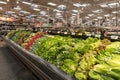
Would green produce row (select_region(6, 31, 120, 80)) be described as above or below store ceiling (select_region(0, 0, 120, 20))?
below

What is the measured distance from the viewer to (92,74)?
1.72m

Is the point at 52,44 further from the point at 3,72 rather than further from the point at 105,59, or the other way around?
the point at 3,72

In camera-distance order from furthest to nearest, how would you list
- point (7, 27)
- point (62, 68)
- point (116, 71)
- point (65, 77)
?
point (7, 27)
point (62, 68)
point (65, 77)
point (116, 71)

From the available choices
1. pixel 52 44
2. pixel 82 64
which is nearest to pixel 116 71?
pixel 82 64

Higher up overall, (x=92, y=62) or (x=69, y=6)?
(x=69, y=6)

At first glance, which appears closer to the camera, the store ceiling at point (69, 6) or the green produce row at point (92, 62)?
the green produce row at point (92, 62)

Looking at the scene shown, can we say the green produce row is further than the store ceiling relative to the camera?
No

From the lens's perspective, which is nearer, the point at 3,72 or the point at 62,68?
the point at 62,68

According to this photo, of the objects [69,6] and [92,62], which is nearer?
[92,62]

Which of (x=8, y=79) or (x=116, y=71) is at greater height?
(x=116, y=71)

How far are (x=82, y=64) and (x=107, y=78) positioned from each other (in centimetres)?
46

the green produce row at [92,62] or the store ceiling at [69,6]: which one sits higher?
the store ceiling at [69,6]

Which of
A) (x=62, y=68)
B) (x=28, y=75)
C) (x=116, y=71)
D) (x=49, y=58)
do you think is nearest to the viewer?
(x=116, y=71)

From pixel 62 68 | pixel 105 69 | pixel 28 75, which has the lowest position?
pixel 28 75
